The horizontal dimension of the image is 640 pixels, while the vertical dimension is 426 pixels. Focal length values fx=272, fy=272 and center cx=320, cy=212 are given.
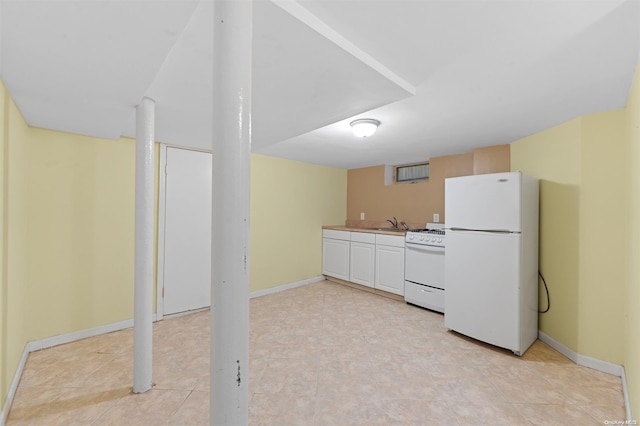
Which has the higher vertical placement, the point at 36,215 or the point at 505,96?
the point at 505,96

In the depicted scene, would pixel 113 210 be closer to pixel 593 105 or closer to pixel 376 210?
pixel 376 210

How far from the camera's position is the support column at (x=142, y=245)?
181 centimetres

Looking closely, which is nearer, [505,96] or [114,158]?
[505,96]

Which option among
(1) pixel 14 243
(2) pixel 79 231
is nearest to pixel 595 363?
(1) pixel 14 243

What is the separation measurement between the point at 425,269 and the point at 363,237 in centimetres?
109

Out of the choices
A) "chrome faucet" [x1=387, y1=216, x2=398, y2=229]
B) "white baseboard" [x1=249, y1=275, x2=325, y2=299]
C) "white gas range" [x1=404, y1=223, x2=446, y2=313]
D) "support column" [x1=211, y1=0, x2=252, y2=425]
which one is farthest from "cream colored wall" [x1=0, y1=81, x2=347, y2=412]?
"chrome faucet" [x1=387, y1=216, x2=398, y2=229]

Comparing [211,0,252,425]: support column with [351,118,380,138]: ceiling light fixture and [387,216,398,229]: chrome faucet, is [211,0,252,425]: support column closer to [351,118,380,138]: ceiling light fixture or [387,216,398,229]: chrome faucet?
[351,118,380,138]: ceiling light fixture

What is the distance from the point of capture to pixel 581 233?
2203mm

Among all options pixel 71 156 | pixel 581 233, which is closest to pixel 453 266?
pixel 581 233

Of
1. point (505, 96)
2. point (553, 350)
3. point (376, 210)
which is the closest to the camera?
point (505, 96)

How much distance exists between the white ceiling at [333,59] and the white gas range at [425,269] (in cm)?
153

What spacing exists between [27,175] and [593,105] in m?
4.43

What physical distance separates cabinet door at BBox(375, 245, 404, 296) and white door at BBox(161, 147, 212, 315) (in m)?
2.33

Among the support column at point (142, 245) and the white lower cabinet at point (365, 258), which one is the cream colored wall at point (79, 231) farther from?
the white lower cabinet at point (365, 258)
